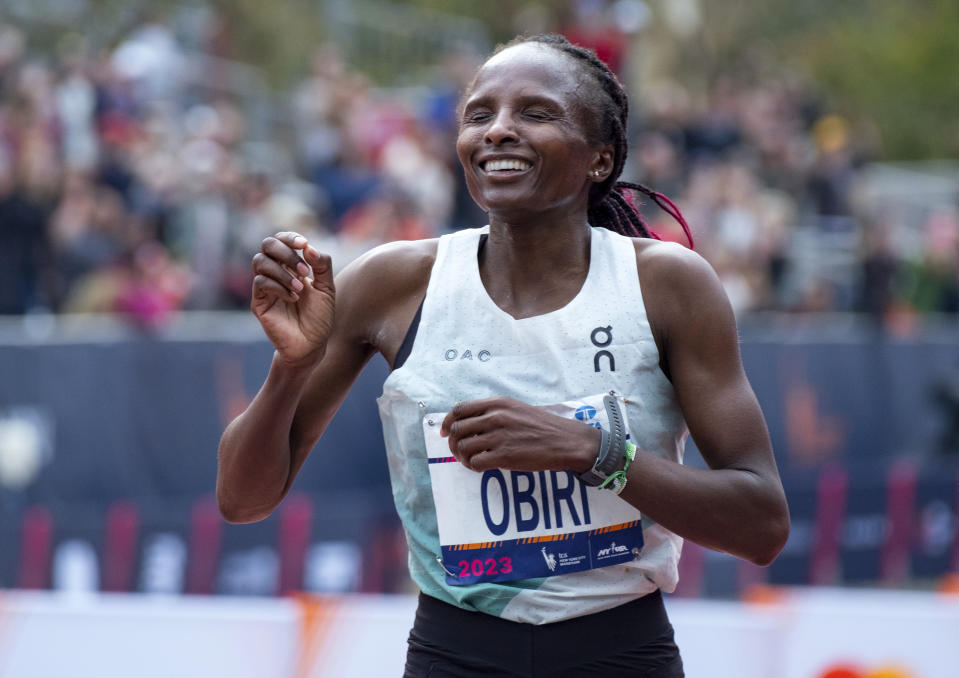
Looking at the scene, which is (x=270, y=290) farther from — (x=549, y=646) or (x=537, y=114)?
(x=549, y=646)

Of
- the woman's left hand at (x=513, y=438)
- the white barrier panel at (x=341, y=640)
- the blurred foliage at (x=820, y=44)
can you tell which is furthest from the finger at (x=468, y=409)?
the blurred foliage at (x=820, y=44)

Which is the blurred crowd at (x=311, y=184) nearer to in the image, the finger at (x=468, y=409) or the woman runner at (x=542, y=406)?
the woman runner at (x=542, y=406)

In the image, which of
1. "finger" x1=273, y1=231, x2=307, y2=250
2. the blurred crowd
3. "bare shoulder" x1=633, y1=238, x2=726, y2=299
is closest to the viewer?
"finger" x1=273, y1=231, x2=307, y2=250

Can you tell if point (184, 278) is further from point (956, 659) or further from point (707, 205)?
point (956, 659)

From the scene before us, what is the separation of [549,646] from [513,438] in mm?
437

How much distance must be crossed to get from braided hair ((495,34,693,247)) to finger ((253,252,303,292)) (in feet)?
2.20

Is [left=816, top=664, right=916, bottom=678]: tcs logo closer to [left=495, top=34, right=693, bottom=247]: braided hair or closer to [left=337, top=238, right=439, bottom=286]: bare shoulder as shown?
[left=495, top=34, right=693, bottom=247]: braided hair

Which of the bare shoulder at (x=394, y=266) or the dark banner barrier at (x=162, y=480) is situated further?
the dark banner barrier at (x=162, y=480)

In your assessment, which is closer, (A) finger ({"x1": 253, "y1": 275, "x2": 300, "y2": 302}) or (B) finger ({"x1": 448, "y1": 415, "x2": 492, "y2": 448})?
(B) finger ({"x1": 448, "y1": 415, "x2": 492, "y2": 448})

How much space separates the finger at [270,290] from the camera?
2604 millimetres

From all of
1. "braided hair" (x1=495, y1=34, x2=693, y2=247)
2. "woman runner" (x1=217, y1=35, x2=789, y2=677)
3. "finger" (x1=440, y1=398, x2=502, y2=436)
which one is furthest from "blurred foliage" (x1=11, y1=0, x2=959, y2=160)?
"finger" (x1=440, y1=398, x2=502, y2=436)

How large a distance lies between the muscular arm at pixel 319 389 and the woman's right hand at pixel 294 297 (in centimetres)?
6

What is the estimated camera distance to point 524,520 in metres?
2.64

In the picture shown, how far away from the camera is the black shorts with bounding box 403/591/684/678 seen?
2607 mm
